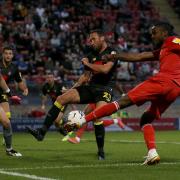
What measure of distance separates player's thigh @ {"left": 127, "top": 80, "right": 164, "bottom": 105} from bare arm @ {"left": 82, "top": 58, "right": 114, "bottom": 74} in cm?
122

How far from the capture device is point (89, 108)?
1489cm

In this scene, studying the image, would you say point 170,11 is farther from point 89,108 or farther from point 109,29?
A: point 89,108

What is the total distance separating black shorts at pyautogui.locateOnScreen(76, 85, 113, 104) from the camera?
11555 mm

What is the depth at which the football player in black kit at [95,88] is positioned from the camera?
11.3m

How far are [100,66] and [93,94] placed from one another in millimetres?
611

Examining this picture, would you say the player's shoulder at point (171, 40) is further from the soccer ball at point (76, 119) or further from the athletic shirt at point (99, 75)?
the soccer ball at point (76, 119)

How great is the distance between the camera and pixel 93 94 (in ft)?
38.3

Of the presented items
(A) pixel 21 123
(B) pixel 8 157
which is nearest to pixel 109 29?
(A) pixel 21 123

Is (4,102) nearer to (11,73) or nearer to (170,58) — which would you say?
(11,73)

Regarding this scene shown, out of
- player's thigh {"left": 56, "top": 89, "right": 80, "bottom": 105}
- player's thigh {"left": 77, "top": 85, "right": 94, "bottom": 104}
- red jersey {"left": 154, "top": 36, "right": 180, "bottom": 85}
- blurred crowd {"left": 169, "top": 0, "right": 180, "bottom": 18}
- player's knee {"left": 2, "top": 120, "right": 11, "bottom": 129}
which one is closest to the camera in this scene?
red jersey {"left": 154, "top": 36, "right": 180, "bottom": 85}

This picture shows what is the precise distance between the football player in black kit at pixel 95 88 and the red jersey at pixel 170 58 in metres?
1.34

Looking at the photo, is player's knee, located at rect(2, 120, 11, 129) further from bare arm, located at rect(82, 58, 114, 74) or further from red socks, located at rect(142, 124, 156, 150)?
red socks, located at rect(142, 124, 156, 150)

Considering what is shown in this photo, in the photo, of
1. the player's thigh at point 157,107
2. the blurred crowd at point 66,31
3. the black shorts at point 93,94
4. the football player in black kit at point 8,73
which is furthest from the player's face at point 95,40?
the blurred crowd at point 66,31

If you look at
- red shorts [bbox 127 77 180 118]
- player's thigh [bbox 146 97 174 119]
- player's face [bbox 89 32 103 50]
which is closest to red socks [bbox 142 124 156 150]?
player's thigh [bbox 146 97 174 119]
